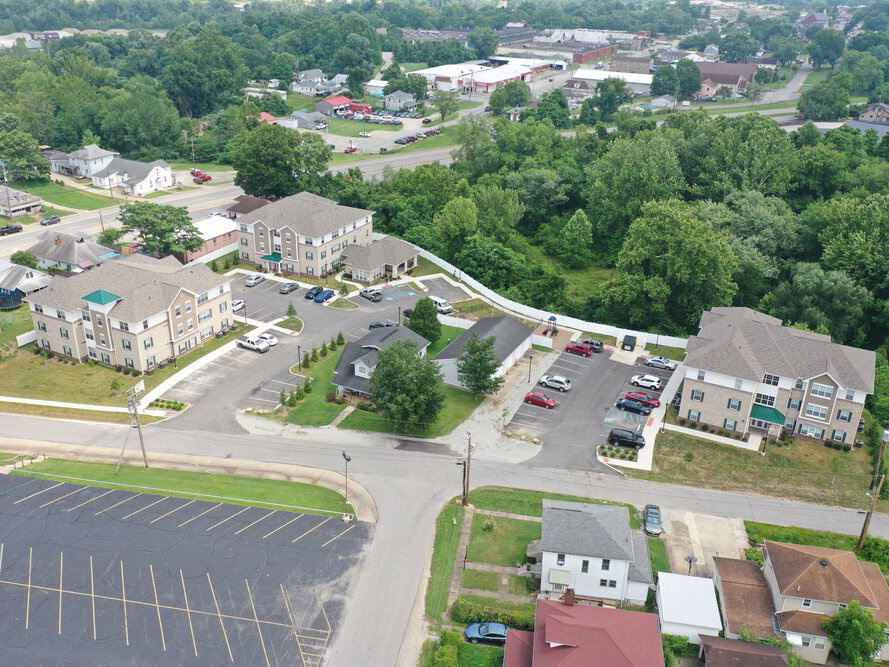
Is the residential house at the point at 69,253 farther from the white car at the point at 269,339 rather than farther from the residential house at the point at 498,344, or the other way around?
the residential house at the point at 498,344

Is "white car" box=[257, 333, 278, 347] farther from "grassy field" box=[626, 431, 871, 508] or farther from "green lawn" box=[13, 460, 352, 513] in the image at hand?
"grassy field" box=[626, 431, 871, 508]

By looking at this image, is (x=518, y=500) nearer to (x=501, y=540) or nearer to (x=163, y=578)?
(x=501, y=540)

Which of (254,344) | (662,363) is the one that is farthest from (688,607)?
(254,344)

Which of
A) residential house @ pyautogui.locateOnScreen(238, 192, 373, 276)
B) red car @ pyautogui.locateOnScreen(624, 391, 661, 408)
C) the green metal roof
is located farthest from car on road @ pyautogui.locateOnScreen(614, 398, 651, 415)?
the green metal roof

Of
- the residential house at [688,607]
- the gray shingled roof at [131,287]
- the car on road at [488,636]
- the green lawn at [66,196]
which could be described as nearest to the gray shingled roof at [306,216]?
the gray shingled roof at [131,287]

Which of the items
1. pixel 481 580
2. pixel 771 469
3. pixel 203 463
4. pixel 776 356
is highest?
pixel 776 356

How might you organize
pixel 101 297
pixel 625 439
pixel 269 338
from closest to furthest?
1. pixel 625 439
2. pixel 101 297
3. pixel 269 338
